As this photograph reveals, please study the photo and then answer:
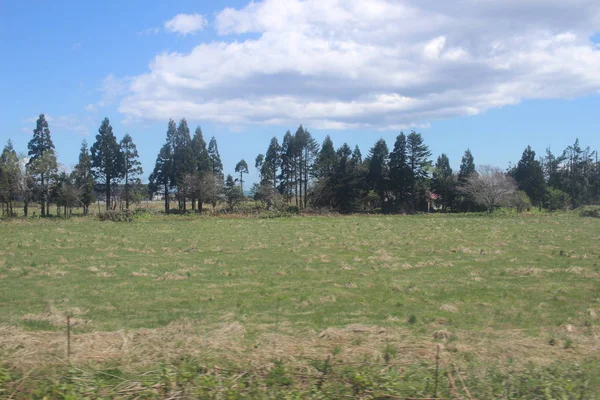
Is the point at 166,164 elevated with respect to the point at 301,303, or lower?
elevated

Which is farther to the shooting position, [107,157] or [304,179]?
[304,179]

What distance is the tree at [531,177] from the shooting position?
6938 cm

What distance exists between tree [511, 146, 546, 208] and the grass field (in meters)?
51.4

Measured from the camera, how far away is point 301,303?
442 inches

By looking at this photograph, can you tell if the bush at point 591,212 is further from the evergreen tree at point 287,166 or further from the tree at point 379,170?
the evergreen tree at point 287,166

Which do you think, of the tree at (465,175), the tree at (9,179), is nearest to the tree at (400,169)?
the tree at (465,175)

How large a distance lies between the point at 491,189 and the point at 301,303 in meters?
54.7

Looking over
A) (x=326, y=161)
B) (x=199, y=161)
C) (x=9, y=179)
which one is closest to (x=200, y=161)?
(x=199, y=161)

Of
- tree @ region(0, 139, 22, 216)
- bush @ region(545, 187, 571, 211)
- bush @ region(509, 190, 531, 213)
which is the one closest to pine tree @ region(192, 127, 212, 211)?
tree @ region(0, 139, 22, 216)

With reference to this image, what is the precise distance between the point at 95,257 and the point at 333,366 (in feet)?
54.0

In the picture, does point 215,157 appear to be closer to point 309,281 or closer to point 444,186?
point 444,186

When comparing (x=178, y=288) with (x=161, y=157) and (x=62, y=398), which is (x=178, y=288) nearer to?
(x=62, y=398)

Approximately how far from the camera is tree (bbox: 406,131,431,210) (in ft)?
200

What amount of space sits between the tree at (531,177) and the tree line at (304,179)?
0.16 metres
